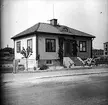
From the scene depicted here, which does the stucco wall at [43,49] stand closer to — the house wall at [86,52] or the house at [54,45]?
the house at [54,45]

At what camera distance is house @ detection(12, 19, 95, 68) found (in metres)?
14.6

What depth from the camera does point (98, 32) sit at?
6246 millimetres

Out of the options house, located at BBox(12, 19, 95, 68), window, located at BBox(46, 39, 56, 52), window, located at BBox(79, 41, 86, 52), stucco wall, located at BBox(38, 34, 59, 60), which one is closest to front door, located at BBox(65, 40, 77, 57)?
house, located at BBox(12, 19, 95, 68)

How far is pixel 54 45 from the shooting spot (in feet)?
53.9

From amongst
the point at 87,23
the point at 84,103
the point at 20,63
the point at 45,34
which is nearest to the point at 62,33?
the point at 45,34

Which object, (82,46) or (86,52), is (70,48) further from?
(86,52)

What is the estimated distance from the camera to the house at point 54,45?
48.0 feet

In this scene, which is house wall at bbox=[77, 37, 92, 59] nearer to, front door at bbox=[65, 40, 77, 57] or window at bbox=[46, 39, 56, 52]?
front door at bbox=[65, 40, 77, 57]

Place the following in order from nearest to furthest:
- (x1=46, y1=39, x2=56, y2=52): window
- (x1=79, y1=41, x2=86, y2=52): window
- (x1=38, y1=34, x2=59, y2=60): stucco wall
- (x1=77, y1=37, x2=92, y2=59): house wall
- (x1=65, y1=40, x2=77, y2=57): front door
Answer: (x1=38, y1=34, x2=59, y2=60): stucco wall, (x1=46, y1=39, x2=56, y2=52): window, (x1=65, y1=40, x2=77, y2=57): front door, (x1=77, y1=37, x2=92, y2=59): house wall, (x1=79, y1=41, x2=86, y2=52): window

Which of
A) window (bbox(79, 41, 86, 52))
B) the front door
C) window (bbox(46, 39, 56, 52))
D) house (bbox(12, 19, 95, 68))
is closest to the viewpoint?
house (bbox(12, 19, 95, 68))

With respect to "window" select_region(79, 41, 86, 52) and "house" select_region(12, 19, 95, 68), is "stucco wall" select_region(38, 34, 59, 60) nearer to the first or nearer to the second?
"house" select_region(12, 19, 95, 68)

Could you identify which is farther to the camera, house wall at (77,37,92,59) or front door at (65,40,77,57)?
house wall at (77,37,92,59)

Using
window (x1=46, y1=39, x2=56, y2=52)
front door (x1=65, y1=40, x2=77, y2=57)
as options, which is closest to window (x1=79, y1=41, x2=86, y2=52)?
front door (x1=65, y1=40, x2=77, y2=57)

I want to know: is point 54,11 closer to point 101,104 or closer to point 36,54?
point 101,104
